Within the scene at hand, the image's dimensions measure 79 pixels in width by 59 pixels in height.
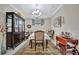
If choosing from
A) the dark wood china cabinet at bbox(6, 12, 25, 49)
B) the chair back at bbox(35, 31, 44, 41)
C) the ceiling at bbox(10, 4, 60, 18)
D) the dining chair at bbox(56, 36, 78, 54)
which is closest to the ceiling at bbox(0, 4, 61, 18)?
the ceiling at bbox(10, 4, 60, 18)

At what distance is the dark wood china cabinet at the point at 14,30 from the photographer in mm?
3008

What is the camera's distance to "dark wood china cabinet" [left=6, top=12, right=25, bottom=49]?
3.01m

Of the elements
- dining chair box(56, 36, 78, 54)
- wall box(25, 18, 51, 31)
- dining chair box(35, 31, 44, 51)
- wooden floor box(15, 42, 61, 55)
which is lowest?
wooden floor box(15, 42, 61, 55)

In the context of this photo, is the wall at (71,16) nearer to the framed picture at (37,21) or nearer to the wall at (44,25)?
the wall at (44,25)

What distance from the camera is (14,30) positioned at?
10.0 feet

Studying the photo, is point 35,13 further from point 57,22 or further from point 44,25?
point 57,22

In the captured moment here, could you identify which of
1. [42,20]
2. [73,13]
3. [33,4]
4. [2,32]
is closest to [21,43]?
[2,32]

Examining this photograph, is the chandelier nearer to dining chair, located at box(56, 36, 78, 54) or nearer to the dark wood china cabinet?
the dark wood china cabinet

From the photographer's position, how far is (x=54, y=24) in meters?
3.09

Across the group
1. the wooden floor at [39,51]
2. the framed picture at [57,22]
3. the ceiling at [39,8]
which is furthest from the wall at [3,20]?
the framed picture at [57,22]

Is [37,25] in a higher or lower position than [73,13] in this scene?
lower

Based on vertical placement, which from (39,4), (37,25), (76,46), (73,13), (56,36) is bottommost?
(76,46)
